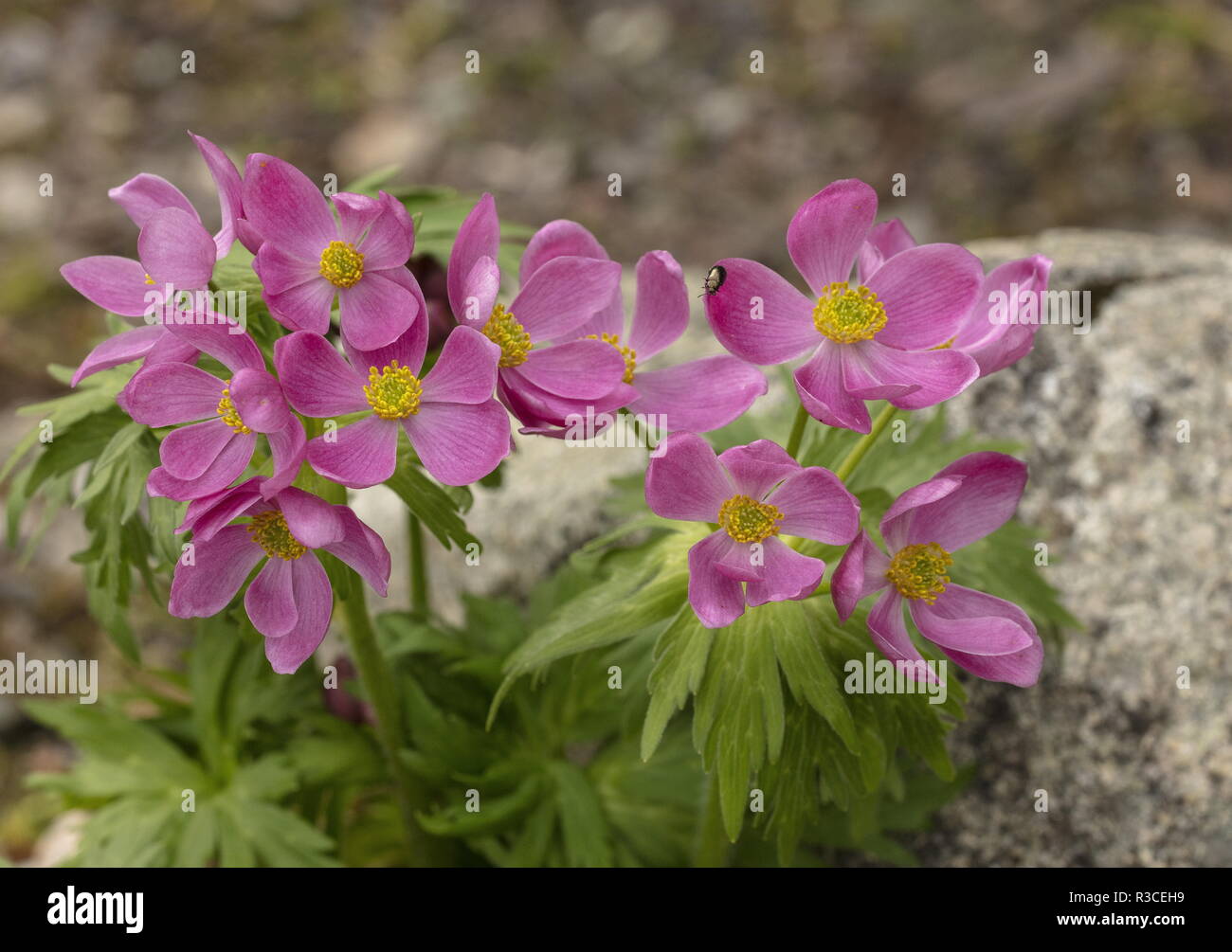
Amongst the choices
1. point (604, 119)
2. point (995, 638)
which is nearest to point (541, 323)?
point (995, 638)

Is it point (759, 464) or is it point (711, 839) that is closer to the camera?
point (759, 464)

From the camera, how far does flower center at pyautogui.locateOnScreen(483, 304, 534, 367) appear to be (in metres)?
1.64

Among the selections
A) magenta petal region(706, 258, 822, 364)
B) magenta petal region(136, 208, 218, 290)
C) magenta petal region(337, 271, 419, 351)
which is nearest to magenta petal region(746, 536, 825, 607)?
magenta petal region(706, 258, 822, 364)

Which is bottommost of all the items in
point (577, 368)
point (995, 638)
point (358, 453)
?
point (995, 638)

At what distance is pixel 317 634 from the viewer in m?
1.66

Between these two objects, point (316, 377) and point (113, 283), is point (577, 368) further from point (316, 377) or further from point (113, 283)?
point (113, 283)

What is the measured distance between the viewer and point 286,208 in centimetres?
159

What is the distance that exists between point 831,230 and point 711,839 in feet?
3.65

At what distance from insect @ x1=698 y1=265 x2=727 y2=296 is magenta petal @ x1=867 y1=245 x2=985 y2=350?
0.21 meters

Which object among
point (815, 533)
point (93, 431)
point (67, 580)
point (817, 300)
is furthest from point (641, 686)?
point (67, 580)

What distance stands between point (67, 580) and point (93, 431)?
7.19 ft

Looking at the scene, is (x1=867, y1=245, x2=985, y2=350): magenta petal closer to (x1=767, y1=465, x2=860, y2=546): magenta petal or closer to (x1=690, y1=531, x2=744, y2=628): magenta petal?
(x1=767, y1=465, x2=860, y2=546): magenta petal

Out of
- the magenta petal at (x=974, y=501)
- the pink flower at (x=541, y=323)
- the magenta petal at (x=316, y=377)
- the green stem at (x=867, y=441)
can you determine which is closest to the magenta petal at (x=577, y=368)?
the pink flower at (x=541, y=323)
